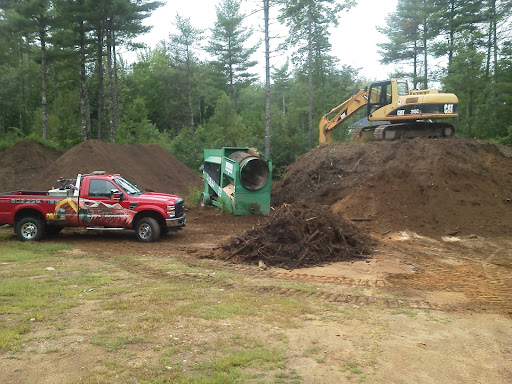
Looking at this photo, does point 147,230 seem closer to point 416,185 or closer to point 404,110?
point 416,185

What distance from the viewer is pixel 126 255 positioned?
36.5ft

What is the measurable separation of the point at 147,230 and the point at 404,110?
1223cm

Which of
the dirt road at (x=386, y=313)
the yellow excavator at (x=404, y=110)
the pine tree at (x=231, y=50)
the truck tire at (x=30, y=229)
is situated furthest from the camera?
the pine tree at (x=231, y=50)

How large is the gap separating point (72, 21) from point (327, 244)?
26283 millimetres

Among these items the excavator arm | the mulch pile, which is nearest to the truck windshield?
the mulch pile

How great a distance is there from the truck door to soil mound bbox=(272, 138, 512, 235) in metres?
8.22

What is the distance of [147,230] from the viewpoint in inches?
505

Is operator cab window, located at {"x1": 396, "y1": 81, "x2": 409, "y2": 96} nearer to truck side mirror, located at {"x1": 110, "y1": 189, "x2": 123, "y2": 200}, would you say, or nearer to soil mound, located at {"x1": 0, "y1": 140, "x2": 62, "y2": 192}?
truck side mirror, located at {"x1": 110, "y1": 189, "x2": 123, "y2": 200}

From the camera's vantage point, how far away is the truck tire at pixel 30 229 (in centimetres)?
1273

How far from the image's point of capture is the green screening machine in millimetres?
16469

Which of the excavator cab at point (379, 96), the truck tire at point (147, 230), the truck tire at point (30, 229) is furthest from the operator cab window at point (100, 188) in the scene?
the excavator cab at point (379, 96)

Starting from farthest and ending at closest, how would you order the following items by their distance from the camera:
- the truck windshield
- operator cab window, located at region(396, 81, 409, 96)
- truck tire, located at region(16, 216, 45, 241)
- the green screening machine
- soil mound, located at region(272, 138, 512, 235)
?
operator cab window, located at region(396, 81, 409, 96) < the green screening machine < soil mound, located at region(272, 138, 512, 235) < the truck windshield < truck tire, located at region(16, 216, 45, 241)

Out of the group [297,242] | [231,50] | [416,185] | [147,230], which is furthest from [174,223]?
[231,50]

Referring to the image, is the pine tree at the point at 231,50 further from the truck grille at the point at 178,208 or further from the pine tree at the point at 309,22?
the truck grille at the point at 178,208
